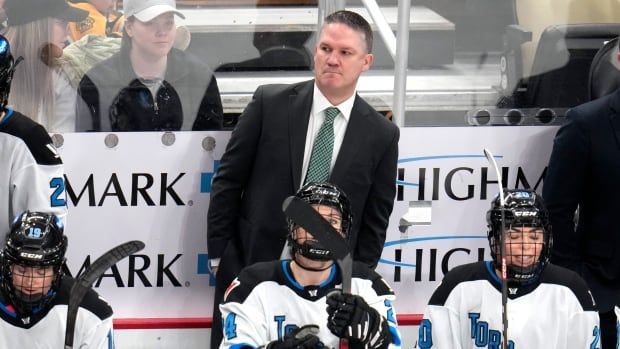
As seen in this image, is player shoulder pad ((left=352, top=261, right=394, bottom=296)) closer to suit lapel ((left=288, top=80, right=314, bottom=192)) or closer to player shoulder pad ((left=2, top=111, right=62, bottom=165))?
suit lapel ((left=288, top=80, right=314, bottom=192))

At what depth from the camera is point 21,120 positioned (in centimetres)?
554

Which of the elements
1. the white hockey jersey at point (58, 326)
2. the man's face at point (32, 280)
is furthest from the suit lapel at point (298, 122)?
the man's face at point (32, 280)

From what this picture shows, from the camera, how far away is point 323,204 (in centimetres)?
503

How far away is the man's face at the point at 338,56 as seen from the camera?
558 centimetres

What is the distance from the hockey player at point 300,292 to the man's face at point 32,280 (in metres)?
0.57

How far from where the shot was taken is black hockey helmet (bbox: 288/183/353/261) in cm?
495

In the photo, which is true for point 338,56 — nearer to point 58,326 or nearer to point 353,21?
point 353,21

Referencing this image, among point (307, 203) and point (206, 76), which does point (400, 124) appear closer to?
point (206, 76)

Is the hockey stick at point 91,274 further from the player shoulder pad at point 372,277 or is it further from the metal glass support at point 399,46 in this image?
the metal glass support at point 399,46

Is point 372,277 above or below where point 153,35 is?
below

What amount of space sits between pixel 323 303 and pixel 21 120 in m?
1.34

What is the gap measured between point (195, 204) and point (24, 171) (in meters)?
0.89

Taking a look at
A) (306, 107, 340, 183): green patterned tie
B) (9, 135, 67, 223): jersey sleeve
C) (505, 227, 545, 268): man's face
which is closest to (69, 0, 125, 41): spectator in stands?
(9, 135, 67, 223): jersey sleeve

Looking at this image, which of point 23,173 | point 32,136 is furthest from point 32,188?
point 32,136
